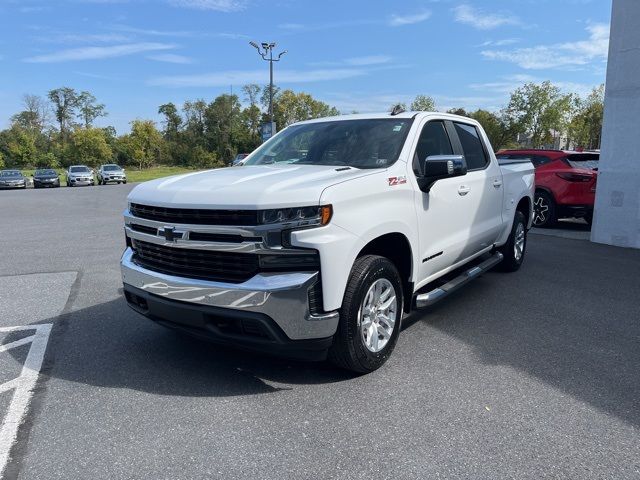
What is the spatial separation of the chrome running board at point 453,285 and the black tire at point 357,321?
51 centimetres

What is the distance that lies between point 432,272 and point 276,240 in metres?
1.83

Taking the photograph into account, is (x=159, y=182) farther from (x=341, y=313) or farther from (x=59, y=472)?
(x=59, y=472)

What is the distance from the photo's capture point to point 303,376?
3580 mm

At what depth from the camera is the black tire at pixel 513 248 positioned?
250 inches

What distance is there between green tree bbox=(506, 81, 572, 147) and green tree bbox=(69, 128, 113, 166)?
48.9 meters

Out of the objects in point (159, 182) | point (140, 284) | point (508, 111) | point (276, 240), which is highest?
point (508, 111)

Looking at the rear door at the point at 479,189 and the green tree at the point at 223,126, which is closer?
the rear door at the point at 479,189

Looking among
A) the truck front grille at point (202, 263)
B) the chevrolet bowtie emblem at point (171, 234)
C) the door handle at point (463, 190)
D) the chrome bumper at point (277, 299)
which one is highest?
the door handle at point (463, 190)

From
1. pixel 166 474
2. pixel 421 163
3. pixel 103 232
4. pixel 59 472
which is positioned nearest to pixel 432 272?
pixel 421 163

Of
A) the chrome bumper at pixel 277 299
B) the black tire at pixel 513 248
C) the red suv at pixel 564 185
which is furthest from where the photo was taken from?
the red suv at pixel 564 185

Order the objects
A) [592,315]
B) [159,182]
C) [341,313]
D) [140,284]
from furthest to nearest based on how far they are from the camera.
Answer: [592,315] → [159,182] → [140,284] → [341,313]

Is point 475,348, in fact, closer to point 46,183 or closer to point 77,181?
point 77,181

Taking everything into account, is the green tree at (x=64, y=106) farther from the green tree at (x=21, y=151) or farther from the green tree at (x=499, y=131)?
the green tree at (x=499, y=131)

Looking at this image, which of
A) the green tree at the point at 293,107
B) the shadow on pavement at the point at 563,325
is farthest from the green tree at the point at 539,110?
the shadow on pavement at the point at 563,325
